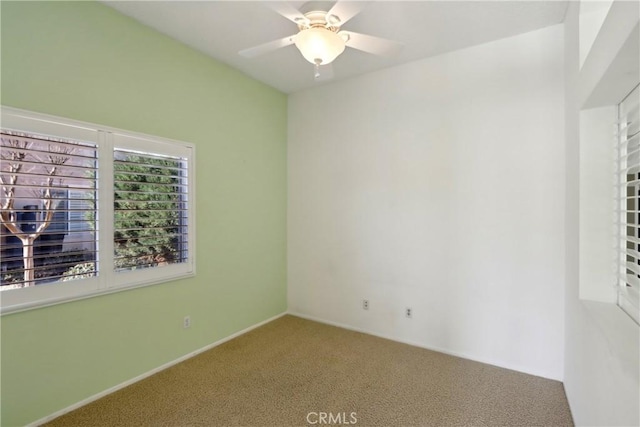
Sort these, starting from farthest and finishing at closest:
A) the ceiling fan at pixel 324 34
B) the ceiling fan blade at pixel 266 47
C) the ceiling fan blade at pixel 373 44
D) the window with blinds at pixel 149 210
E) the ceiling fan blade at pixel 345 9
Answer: the window with blinds at pixel 149 210 < the ceiling fan blade at pixel 266 47 < the ceiling fan blade at pixel 373 44 < the ceiling fan at pixel 324 34 < the ceiling fan blade at pixel 345 9

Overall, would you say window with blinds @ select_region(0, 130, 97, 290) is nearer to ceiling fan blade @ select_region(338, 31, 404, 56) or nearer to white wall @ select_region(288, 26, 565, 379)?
ceiling fan blade @ select_region(338, 31, 404, 56)

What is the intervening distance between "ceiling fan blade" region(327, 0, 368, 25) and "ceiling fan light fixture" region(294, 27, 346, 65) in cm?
8

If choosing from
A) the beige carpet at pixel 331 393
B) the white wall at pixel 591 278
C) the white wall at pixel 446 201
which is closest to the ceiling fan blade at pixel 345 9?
the white wall at pixel 591 278

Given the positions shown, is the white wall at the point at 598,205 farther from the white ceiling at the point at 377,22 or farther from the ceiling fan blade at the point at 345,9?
the ceiling fan blade at the point at 345,9

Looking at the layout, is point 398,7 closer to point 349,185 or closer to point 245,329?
point 349,185

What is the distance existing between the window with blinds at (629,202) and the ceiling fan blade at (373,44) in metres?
1.22

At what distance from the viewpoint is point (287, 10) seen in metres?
1.58

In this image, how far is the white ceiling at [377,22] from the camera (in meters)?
2.18

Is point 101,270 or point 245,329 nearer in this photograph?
point 101,270

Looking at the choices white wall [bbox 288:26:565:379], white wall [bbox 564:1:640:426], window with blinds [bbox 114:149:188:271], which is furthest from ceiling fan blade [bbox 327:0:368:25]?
window with blinds [bbox 114:149:188:271]

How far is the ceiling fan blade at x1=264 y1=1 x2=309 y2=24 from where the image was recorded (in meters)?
1.50

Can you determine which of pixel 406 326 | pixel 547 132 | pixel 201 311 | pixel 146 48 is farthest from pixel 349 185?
pixel 146 48

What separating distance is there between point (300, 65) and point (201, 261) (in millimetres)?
2304

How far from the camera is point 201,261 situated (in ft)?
9.54
